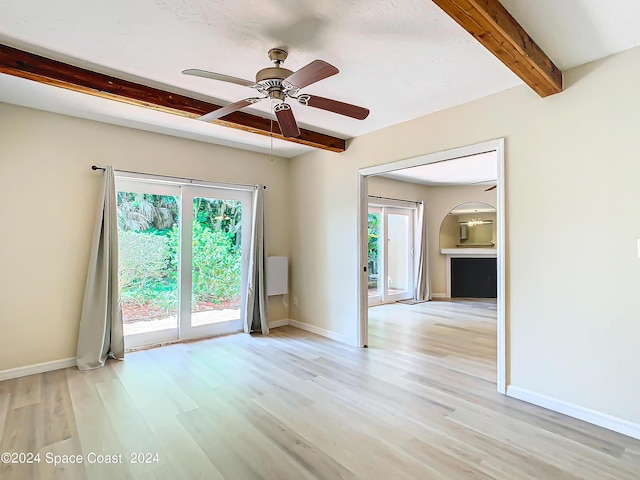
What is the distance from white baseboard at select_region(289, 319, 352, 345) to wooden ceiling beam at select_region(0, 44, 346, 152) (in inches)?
102

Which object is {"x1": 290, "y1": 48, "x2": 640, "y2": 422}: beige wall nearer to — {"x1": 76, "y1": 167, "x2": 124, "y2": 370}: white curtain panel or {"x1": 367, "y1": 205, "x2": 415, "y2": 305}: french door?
{"x1": 76, "y1": 167, "x2": 124, "y2": 370}: white curtain panel

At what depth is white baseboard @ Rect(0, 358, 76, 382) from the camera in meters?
3.12

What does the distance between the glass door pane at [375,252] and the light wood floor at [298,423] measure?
3.24 metres

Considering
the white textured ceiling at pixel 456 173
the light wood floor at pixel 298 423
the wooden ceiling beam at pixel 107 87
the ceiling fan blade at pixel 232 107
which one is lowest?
the light wood floor at pixel 298 423

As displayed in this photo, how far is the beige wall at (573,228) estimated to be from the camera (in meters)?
2.27

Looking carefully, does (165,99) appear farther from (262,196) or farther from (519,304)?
(519,304)

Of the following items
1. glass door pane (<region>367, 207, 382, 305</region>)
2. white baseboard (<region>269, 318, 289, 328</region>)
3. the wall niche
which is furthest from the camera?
the wall niche

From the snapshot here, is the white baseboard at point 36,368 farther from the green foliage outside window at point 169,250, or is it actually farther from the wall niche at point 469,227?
the wall niche at point 469,227

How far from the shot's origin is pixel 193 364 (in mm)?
3488

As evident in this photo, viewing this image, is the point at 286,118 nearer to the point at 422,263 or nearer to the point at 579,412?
the point at 579,412

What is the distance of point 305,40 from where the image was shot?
2.14m

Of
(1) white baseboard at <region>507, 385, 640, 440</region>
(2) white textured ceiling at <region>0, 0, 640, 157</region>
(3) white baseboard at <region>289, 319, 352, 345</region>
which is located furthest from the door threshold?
(1) white baseboard at <region>507, 385, 640, 440</region>

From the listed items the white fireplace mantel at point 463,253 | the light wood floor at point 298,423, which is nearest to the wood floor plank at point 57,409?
the light wood floor at point 298,423

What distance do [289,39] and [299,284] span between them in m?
3.47
